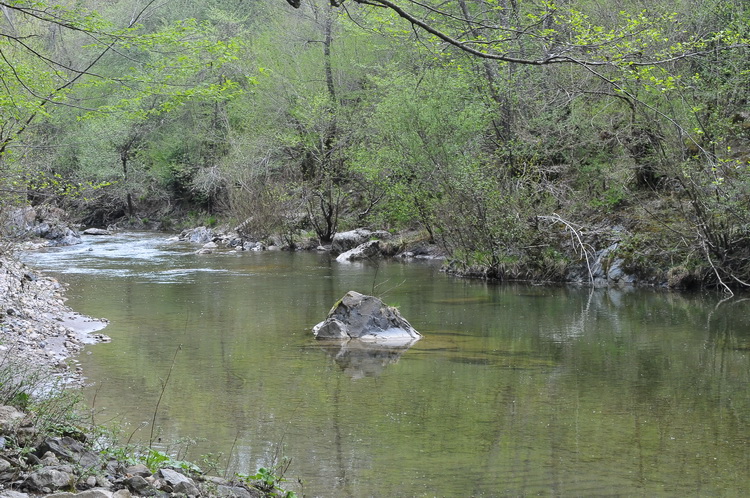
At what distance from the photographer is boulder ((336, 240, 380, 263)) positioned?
92.4 ft

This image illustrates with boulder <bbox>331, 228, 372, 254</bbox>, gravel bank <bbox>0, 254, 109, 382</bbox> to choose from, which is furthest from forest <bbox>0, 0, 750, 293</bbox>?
gravel bank <bbox>0, 254, 109, 382</bbox>

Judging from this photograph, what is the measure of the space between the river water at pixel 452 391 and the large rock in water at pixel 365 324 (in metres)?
0.39

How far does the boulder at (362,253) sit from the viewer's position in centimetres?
2816

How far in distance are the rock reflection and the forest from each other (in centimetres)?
413

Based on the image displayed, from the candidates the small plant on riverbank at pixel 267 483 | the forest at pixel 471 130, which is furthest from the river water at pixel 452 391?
the forest at pixel 471 130

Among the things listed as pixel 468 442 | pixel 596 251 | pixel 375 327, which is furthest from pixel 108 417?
pixel 596 251

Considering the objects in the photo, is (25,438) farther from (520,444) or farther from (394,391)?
(394,391)

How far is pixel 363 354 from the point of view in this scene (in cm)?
1186

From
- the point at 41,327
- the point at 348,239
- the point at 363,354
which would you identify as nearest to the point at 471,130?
the point at 348,239

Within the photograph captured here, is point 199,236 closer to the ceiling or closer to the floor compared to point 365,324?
closer to the ceiling

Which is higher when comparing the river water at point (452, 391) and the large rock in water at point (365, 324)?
the large rock in water at point (365, 324)

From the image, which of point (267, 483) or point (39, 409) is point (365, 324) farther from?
point (39, 409)

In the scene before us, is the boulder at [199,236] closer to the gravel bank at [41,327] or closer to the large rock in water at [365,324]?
the gravel bank at [41,327]

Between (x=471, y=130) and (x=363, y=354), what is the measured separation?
13.0 m
